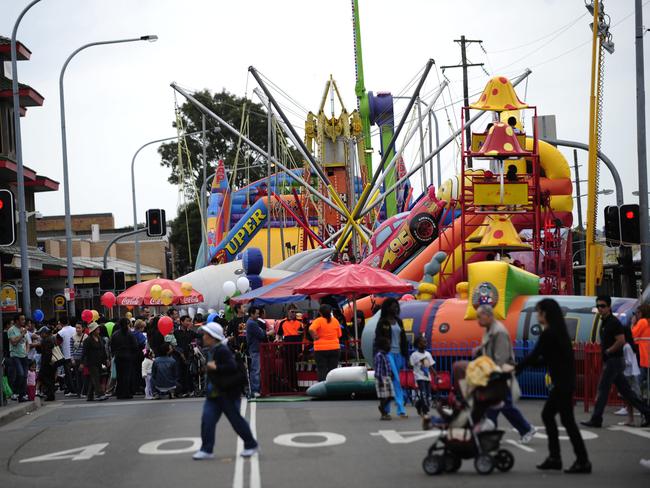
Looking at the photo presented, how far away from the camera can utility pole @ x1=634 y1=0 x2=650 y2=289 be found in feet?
74.8

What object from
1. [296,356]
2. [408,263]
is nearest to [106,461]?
[296,356]

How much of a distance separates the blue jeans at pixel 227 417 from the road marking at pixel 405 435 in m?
1.90

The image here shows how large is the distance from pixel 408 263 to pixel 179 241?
53.2 meters

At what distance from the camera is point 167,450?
14.0 m

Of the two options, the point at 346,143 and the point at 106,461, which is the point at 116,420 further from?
the point at 346,143

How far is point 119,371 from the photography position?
23891mm

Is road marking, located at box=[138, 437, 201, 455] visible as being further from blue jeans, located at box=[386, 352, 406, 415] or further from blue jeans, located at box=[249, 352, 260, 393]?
blue jeans, located at box=[249, 352, 260, 393]

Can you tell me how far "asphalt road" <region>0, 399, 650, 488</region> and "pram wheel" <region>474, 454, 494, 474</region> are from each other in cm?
8

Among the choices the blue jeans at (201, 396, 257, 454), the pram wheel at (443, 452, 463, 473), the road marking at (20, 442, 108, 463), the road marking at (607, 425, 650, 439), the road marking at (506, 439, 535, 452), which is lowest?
the road marking at (607, 425, 650, 439)

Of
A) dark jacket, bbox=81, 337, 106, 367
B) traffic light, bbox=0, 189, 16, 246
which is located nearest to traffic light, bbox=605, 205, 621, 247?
dark jacket, bbox=81, 337, 106, 367

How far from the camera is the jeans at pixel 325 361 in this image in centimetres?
2091

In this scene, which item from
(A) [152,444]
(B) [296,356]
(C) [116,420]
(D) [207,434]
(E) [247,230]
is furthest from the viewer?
(E) [247,230]

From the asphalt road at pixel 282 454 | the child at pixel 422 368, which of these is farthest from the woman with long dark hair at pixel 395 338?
the asphalt road at pixel 282 454

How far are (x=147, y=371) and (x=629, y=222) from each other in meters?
9.83
